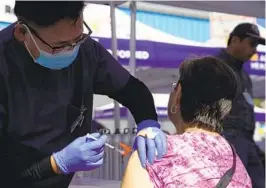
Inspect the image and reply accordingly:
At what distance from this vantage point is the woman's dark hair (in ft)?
4.78

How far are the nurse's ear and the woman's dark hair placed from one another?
48cm

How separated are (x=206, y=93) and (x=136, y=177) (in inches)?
12.7

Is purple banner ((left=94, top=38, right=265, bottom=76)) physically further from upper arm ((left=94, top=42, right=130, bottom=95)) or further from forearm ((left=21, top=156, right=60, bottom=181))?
forearm ((left=21, top=156, right=60, bottom=181))

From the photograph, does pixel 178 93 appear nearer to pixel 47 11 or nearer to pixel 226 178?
pixel 226 178

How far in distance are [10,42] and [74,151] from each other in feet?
1.15

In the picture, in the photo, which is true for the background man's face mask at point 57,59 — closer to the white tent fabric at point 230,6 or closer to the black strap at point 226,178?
the black strap at point 226,178

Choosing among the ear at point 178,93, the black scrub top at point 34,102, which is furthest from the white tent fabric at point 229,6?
the black scrub top at point 34,102

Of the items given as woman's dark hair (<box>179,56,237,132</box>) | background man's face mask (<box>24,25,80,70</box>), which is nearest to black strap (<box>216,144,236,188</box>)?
woman's dark hair (<box>179,56,237,132</box>)

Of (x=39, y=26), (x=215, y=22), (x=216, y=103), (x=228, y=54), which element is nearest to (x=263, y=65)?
(x=228, y=54)

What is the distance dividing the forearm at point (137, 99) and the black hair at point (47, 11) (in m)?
0.29

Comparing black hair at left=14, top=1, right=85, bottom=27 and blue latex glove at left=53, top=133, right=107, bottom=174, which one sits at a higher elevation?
black hair at left=14, top=1, right=85, bottom=27

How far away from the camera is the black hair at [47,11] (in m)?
1.24

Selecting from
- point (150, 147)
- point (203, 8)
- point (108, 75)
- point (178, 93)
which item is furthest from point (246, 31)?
point (150, 147)

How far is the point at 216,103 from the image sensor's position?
1.46 metres
